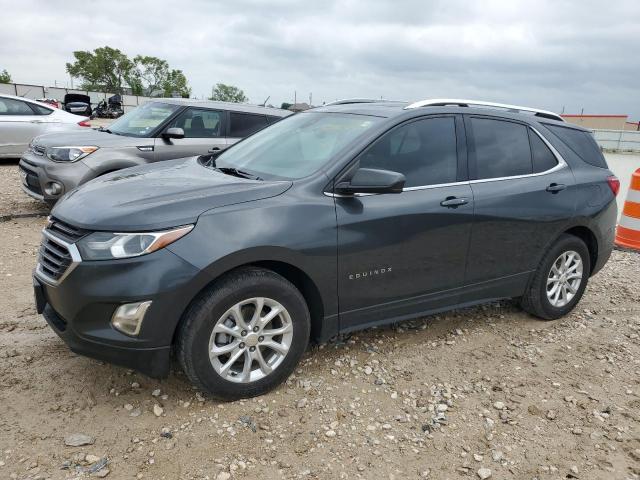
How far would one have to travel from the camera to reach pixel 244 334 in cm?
294

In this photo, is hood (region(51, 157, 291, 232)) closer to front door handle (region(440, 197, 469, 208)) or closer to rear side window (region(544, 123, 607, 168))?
front door handle (region(440, 197, 469, 208))

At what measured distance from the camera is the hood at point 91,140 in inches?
262

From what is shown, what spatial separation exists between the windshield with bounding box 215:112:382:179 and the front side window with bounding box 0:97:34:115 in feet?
27.8

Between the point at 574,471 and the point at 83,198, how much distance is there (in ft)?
10.1

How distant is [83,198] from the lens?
3.09 m

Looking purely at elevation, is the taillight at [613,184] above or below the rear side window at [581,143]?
below

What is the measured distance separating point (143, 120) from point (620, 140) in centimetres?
3634

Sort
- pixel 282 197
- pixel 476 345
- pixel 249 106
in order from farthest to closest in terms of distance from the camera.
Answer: pixel 249 106 < pixel 476 345 < pixel 282 197

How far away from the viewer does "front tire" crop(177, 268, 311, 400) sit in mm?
2793

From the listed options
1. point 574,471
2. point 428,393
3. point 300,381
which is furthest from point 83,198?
point 574,471

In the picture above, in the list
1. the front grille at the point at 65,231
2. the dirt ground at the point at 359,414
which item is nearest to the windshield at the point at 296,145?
the front grille at the point at 65,231

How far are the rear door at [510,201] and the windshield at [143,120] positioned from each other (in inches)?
184

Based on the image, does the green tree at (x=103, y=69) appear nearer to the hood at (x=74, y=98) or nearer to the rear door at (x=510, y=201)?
the hood at (x=74, y=98)

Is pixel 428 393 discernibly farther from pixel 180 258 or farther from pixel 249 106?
pixel 249 106
